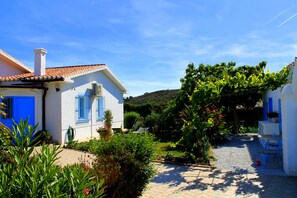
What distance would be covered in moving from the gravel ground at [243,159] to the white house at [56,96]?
942 cm

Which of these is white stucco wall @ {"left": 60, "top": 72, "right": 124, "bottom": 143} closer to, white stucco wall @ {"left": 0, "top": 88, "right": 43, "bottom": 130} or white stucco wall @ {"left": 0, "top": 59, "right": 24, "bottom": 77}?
white stucco wall @ {"left": 0, "top": 88, "right": 43, "bottom": 130}

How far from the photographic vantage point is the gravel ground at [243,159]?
33.7 ft

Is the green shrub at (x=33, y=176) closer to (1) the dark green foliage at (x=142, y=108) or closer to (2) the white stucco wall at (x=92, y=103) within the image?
(2) the white stucco wall at (x=92, y=103)

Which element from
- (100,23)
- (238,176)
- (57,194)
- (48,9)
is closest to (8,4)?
(48,9)

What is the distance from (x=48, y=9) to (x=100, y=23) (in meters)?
3.35

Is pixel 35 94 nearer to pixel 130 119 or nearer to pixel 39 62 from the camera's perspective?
pixel 39 62

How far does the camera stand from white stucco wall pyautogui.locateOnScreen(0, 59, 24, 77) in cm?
1996

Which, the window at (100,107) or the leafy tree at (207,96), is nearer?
the leafy tree at (207,96)

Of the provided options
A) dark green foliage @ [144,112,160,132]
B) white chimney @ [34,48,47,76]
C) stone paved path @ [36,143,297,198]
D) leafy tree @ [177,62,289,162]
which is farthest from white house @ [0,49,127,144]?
leafy tree @ [177,62,289,162]

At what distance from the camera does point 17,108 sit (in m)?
15.2

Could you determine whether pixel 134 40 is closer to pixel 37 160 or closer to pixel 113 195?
pixel 113 195

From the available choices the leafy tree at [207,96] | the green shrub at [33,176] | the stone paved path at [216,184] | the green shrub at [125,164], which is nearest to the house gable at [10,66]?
the stone paved path at [216,184]

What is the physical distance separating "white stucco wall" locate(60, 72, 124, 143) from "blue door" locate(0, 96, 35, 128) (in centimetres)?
198

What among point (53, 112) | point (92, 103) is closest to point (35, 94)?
point (53, 112)
